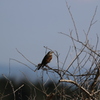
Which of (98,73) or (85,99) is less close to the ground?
(98,73)

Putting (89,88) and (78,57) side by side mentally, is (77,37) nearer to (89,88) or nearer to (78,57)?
(78,57)

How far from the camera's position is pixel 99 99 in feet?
15.1

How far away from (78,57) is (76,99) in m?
0.50

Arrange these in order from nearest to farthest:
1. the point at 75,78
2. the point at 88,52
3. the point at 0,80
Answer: the point at 75,78, the point at 88,52, the point at 0,80

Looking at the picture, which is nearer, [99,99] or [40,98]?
[99,99]

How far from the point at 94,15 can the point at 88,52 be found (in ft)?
1.80

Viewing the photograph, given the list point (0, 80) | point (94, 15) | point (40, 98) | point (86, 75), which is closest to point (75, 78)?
point (86, 75)

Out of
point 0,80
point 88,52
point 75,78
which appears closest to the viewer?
point 75,78

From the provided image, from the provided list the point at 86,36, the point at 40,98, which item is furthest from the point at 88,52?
the point at 40,98

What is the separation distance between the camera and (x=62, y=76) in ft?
14.8

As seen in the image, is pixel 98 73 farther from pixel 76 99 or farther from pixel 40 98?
pixel 40 98

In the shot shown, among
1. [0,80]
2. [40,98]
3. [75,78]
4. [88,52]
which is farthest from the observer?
[0,80]

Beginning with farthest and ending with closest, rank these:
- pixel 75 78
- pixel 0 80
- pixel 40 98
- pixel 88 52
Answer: pixel 0 80, pixel 40 98, pixel 88 52, pixel 75 78

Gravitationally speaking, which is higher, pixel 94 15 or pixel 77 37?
pixel 94 15
